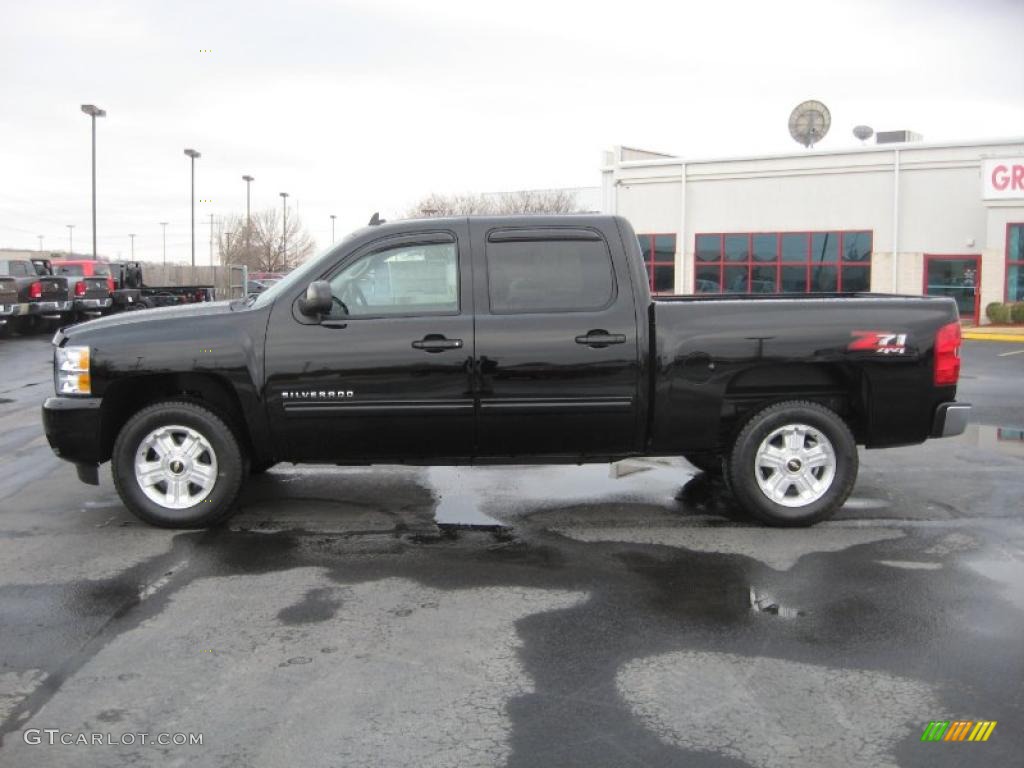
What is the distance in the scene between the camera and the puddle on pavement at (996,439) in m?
9.38

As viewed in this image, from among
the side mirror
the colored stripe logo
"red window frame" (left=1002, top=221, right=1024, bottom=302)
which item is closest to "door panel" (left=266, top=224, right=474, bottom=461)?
the side mirror

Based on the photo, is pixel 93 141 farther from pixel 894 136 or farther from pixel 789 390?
pixel 789 390

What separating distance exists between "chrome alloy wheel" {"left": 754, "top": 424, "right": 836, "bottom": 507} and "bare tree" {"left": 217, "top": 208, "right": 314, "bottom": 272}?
236 ft

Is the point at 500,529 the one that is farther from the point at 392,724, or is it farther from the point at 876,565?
the point at 392,724

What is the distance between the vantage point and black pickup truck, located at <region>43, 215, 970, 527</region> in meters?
6.38

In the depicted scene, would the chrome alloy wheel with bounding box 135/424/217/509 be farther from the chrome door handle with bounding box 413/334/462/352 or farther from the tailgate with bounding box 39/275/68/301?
the tailgate with bounding box 39/275/68/301

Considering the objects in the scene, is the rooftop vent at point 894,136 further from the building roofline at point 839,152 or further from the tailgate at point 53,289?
the tailgate at point 53,289

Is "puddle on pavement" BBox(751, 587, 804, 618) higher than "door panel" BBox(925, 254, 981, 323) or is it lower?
lower

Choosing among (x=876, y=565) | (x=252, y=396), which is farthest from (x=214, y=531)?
(x=876, y=565)

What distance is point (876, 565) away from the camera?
5.78 m

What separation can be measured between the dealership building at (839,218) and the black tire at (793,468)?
22.9 metres

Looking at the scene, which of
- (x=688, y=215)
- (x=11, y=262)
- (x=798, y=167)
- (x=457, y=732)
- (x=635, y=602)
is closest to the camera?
(x=457, y=732)

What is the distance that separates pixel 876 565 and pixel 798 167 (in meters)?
30.4
